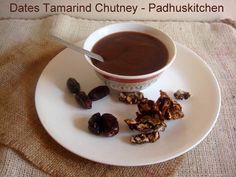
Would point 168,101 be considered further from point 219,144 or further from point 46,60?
point 46,60

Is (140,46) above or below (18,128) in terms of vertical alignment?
above

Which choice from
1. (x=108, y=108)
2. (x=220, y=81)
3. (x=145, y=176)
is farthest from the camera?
(x=220, y=81)

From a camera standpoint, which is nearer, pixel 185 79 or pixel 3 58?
pixel 185 79

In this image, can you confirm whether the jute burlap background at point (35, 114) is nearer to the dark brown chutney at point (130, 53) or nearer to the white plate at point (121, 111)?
the white plate at point (121, 111)

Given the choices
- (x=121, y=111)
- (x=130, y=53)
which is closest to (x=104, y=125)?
(x=121, y=111)

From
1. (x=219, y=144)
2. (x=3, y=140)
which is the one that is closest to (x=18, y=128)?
(x=3, y=140)

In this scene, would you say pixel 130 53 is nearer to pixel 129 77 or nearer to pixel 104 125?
pixel 129 77

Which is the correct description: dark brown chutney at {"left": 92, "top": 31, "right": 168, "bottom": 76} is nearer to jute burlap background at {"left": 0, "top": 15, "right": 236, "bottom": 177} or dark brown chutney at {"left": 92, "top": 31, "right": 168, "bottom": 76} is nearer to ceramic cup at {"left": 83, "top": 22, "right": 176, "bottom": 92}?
ceramic cup at {"left": 83, "top": 22, "right": 176, "bottom": 92}
